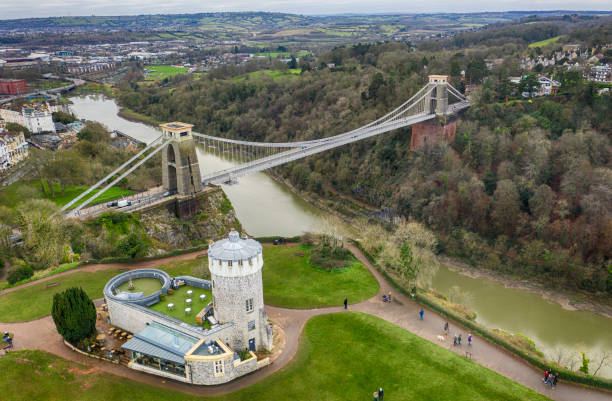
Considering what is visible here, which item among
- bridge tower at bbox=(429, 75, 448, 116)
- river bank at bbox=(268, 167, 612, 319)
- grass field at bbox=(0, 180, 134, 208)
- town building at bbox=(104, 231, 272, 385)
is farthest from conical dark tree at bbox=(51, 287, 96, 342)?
bridge tower at bbox=(429, 75, 448, 116)

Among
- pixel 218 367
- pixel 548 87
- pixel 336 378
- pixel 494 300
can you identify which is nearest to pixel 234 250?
pixel 218 367

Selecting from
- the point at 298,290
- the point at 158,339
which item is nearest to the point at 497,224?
the point at 298,290

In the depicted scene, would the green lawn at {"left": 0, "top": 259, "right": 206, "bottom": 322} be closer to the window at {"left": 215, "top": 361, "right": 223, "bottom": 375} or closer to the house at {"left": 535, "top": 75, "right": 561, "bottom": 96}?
the window at {"left": 215, "top": 361, "right": 223, "bottom": 375}

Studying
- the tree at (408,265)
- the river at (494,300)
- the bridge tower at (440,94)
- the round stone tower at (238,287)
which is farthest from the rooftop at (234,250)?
the bridge tower at (440,94)

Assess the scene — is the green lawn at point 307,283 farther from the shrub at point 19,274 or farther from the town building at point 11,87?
the town building at point 11,87

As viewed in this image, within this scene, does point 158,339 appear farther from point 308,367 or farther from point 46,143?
point 46,143

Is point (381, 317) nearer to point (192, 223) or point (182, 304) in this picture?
point (182, 304)
